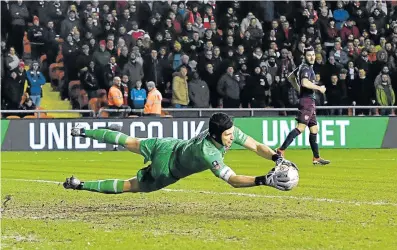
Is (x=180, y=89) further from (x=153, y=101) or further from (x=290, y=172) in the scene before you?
(x=290, y=172)

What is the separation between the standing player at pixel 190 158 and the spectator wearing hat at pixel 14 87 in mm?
12523

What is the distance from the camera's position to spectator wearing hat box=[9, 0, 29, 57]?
2506 cm

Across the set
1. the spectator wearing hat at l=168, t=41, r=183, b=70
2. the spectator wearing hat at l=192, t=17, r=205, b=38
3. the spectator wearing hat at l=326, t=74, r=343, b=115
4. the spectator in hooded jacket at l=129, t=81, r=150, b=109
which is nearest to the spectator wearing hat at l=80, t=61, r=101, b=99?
the spectator in hooded jacket at l=129, t=81, r=150, b=109

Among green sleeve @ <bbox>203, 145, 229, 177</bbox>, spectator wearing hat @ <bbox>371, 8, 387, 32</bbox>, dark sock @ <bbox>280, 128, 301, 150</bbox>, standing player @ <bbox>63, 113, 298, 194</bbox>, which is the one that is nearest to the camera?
standing player @ <bbox>63, 113, 298, 194</bbox>

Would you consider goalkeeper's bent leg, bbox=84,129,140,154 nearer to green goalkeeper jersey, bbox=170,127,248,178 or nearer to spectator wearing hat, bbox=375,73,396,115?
green goalkeeper jersey, bbox=170,127,248,178

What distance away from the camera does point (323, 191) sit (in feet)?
44.9

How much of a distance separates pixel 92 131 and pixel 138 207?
1120 millimetres

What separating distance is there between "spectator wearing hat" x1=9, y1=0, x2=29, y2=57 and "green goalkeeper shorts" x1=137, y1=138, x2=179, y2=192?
1479 centimetres

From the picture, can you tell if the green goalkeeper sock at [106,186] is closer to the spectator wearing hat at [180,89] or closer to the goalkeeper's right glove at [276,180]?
the goalkeeper's right glove at [276,180]

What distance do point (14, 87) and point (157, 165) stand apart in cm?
1431

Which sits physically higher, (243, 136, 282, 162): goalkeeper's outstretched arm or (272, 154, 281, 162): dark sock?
(243, 136, 282, 162): goalkeeper's outstretched arm

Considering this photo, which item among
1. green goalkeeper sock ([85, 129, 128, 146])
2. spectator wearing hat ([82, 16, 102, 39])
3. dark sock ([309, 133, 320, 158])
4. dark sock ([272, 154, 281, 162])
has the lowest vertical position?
dark sock ([309, 133, 320, 158])

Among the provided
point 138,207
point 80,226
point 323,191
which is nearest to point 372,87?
point 323,191

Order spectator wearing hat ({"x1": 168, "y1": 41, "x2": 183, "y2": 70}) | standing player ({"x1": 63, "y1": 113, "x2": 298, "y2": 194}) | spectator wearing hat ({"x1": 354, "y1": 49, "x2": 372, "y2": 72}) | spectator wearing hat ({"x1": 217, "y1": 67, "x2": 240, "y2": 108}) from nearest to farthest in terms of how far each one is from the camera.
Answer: standing player ({"x1": 63, "y1": 113, "x2": 298, "y2": 194}) < spectator wearing hat ({"x1": 168, "y1": 41, "x2": 183, "y2": 70}) < spectator wearing hat ({"x1": 217, "y1": 67, "x2": 240, "y2": 108}) < spectator wearing hat ({"x1": 354, "y1": 49, "x2": 372, "y2": 72})
